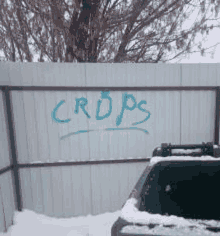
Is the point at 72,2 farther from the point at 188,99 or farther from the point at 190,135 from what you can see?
the point at 190,135

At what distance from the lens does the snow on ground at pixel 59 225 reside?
8.91 feet

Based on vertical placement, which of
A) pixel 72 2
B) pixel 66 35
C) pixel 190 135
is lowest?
pixel 190 135

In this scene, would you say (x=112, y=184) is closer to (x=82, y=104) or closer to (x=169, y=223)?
(x=82, y=104)

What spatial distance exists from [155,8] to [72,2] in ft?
7.41

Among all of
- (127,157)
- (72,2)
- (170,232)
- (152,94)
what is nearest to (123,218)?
(170,232)

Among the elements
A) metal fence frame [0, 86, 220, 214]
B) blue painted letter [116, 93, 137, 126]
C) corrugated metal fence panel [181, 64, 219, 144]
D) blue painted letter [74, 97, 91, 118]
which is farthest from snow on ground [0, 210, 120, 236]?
corrugated metal fence panel [181, 64, 219, 144]

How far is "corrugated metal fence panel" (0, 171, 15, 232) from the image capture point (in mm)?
2564

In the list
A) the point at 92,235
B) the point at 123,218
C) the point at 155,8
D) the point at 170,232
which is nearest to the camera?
the point at 170,232

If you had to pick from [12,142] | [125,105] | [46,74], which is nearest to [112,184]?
[125,105]

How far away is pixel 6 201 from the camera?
2.66 metres

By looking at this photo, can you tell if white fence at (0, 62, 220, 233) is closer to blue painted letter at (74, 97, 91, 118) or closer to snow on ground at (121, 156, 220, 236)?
blue painted letter at (74, 97, 91, 118)

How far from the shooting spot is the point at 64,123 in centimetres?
287

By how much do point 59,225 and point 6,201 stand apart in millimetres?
984

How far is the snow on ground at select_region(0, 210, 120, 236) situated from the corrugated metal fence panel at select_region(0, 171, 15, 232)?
12 cm
